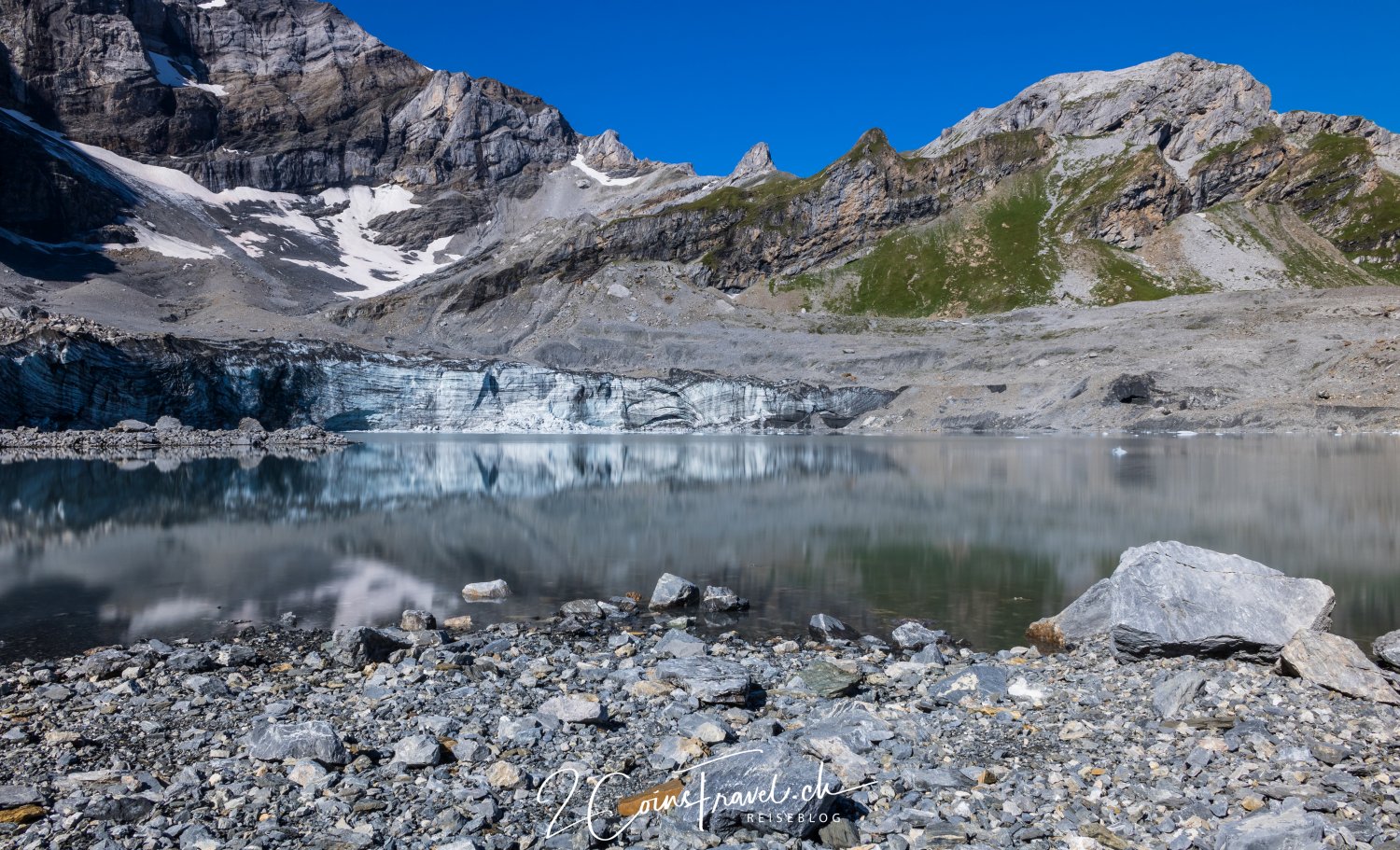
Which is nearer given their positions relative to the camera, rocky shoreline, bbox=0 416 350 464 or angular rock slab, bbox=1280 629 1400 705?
angular rock slab, bbox=1280 629 1400 705

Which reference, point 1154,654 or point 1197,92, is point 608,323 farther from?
point 1197,92

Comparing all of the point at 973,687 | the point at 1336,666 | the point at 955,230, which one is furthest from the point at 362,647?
the point at 955,230

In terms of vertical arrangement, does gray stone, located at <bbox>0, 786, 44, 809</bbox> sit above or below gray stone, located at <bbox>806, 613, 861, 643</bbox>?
above

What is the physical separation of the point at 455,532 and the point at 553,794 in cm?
1644

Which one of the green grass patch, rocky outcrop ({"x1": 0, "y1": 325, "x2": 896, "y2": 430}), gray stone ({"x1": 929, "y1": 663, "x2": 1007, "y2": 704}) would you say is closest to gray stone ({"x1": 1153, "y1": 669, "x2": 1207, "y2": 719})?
gray stone ({"x1": 929, "y1": 663, "x2": 1007, "y2": 704})

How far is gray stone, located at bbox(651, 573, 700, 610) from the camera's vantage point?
13789 millimetres

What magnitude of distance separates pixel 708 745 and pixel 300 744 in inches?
137

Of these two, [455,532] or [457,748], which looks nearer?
[457,748]

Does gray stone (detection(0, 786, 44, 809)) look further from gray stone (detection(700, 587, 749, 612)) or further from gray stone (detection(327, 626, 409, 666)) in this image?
gray stone (detection(700, 587, 749, 612))

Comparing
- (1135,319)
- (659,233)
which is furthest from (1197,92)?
(659,233)

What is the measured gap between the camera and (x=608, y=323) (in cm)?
10556

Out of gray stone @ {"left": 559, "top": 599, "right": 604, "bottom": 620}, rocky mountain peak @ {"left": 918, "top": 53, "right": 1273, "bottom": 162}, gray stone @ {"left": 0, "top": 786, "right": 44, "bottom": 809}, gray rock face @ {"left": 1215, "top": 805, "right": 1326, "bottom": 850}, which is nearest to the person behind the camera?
gray rock face @ {"left": 1215, "top": 805, "right": 1326, "bottom": 850}

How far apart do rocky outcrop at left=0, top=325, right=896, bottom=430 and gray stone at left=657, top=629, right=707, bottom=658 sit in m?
62.2

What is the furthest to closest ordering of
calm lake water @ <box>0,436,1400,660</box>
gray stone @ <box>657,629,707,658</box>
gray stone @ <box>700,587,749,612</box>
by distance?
calm lake water @ <box>0,436,1400,660</box> < gray stone @ <box>700,587,749,612</box> < gray stone @ <box>657,629,707,658</box>
